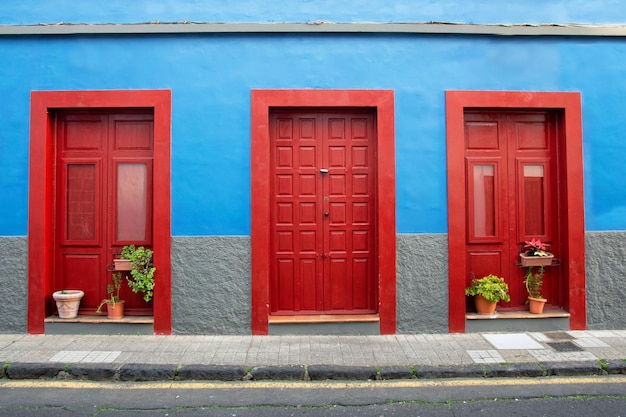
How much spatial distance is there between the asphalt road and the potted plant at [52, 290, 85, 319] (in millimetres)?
1446

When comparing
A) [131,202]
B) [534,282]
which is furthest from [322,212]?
[534,282]

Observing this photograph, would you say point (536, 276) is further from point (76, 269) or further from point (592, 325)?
point (76, 269)

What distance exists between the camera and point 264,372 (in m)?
5.07

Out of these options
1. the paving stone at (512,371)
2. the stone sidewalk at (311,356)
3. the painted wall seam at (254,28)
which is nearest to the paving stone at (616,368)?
the stone sidewalk at (311,356)

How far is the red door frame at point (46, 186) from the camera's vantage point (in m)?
6.34

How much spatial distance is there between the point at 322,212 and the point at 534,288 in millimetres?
3099

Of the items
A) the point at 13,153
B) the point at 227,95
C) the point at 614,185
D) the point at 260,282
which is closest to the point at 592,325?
the point at 614,185

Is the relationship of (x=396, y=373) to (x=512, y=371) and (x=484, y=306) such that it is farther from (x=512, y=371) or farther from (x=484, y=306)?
(x=484, y=306)

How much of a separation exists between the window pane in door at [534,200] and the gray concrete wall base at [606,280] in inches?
24.5

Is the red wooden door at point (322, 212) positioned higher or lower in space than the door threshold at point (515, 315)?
higher

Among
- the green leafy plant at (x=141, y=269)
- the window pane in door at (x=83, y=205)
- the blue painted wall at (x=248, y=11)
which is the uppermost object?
the blue painted wall at (x=248, y=11)

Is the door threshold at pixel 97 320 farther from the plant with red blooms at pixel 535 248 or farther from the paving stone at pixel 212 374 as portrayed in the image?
the plant with red blooms at pixel 535 248

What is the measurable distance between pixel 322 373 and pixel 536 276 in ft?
11.4

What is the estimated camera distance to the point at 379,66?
6.48 meters
